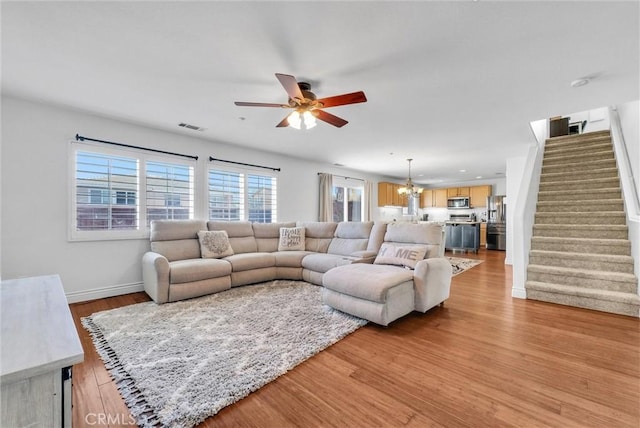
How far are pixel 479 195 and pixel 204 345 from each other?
31.8 feet

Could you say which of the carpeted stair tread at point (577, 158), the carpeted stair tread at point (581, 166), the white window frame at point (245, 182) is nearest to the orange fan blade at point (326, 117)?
the white window frame at point (245, 182)

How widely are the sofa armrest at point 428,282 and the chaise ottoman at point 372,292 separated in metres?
0.07

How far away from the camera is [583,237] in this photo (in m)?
3.76

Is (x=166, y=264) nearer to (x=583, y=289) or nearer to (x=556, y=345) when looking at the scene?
(x=556, y=345)

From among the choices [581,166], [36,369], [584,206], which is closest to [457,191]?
[581,166]

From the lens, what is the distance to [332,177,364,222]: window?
296 inches

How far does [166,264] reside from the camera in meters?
3.20

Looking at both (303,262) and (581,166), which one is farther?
(581,166)

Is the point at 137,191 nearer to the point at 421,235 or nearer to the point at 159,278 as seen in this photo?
the point at 159,278

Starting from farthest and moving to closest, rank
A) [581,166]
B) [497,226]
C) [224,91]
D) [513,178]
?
[497,226]
[513,178]
[581,166]
[224,91]

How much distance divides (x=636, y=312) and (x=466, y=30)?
11.7ft

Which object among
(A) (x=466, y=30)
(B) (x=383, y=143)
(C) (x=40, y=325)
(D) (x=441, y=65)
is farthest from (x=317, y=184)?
(C) (x=40, y=325)

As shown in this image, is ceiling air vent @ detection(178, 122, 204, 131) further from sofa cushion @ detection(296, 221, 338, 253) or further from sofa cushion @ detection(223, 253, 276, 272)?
sofa cushion @ detection(296, 221, 338, 253)

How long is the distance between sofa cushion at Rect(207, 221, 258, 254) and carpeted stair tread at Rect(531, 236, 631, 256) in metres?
4.42
